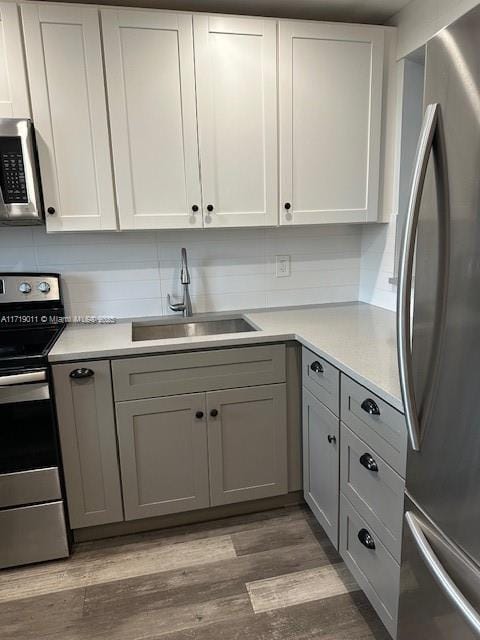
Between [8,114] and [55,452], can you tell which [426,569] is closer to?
[55,452]

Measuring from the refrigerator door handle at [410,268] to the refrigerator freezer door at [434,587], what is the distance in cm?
22

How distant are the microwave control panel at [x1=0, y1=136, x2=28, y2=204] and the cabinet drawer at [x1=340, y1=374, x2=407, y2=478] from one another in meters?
1.50

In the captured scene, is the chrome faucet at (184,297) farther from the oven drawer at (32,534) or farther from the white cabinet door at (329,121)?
the oven drawer at (32,534)

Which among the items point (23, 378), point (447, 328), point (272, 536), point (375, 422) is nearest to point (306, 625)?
point (272, 536)

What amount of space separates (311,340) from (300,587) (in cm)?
96

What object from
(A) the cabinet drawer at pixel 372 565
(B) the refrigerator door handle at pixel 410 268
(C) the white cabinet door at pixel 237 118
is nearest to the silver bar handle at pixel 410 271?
(B) the refrigerator door handle at pixel 410 268

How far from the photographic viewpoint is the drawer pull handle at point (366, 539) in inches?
56.1

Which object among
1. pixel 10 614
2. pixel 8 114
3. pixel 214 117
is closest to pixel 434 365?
pixel 214 117

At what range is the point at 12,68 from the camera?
179cm

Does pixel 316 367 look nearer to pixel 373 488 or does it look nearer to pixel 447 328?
pixel 373 488

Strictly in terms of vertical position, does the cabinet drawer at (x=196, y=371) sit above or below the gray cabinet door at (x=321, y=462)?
above

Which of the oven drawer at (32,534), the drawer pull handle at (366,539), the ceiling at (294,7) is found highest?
the ceiling at (294,7)

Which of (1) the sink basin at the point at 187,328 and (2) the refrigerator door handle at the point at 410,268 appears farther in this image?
(1) the sink basin at the point at 187,328

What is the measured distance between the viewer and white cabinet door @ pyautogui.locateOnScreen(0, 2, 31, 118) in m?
1.77
